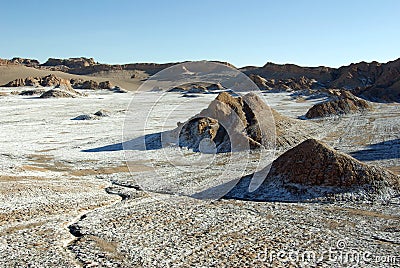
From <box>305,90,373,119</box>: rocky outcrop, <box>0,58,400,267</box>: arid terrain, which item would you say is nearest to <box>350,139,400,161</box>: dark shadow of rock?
<box>0,58,400,267</box>: arid terrain

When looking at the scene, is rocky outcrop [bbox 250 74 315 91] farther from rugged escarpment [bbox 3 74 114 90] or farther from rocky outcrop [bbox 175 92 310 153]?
rocky outcrop [bbox 175 92 310 153]

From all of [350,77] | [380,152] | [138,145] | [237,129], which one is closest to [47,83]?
[350,77]

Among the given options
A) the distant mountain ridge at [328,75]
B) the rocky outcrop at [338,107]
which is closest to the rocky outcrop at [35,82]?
the distant mountain ridge at [328,75]

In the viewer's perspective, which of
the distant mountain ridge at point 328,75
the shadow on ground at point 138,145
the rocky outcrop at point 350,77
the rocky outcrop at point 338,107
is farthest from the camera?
the distant mountain ridge at point 328,75

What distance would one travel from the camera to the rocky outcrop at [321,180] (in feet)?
48.5

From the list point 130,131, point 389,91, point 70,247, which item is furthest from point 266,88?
point 70,247

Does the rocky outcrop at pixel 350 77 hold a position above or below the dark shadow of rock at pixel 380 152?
above

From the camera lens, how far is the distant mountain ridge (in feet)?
237

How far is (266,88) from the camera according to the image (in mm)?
102375

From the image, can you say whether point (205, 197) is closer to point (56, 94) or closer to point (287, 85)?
point (56, 94)

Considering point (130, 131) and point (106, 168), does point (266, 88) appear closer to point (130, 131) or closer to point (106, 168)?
point (130, 131)

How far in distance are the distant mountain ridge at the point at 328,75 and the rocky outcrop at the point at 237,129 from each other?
146ft

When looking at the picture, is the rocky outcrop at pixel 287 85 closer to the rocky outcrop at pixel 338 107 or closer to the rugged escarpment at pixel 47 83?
the rugged escarpment at pixel 47 83

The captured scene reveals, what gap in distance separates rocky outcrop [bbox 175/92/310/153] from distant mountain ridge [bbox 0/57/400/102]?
44.4 m
